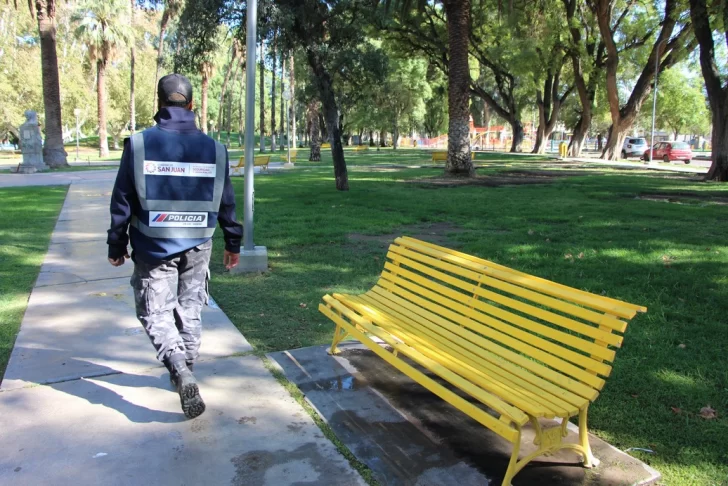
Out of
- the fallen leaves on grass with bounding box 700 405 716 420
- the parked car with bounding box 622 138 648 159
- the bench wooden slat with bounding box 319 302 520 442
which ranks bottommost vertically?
the fallen leaves on grass with bounding box 700 405 716 420

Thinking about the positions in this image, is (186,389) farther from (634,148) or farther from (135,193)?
(634,148)

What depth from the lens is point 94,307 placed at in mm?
5316

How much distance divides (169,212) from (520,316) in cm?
210

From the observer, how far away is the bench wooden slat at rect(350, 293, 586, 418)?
98.9 inches

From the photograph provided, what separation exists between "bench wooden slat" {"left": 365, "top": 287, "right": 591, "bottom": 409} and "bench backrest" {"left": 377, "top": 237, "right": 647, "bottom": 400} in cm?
2

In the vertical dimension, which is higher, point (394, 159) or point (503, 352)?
point (394, 159)

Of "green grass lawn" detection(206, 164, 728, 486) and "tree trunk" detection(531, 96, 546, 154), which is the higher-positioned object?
"tree trunk" detection(531, 96, 546, 154)

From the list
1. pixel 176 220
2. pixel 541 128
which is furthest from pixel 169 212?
pixel 541 128

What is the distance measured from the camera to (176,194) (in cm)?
315

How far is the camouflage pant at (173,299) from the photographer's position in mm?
3178

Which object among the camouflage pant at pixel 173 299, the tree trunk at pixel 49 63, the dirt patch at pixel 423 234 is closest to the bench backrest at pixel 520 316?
the camouflage pant at pixel 173 299

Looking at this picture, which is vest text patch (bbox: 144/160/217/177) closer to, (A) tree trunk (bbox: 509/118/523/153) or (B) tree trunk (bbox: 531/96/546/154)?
(B) tree trunk (bbox: 531/96/546/154)

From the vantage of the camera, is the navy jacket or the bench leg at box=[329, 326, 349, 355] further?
the bench leg at box=[329, 326, 349, 355]

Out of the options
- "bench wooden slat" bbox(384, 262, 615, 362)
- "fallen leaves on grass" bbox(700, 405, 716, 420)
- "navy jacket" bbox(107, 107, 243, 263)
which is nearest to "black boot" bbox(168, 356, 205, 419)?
"navy jacket" bbox(107, 107, 243, 263)
